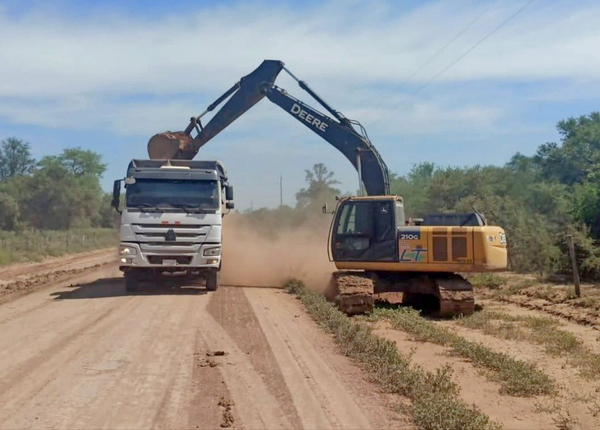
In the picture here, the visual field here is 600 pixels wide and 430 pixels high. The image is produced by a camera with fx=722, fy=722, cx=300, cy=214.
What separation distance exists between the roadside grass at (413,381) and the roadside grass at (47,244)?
25.4 meters

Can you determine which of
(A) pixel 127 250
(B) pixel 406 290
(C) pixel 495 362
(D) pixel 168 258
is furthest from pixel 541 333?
(A) pixel 127 250

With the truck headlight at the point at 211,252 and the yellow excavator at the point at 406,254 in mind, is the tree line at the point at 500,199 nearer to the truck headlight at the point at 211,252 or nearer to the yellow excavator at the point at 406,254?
the yellow excavator at the point at 406,254

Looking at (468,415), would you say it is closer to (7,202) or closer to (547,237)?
(547,237)

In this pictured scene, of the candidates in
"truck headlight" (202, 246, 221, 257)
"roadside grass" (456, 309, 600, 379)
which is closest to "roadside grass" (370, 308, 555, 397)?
"roadside grass" (456, 309, 600, 379)

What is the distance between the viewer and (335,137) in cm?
2027

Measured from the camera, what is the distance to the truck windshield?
59.7 ft

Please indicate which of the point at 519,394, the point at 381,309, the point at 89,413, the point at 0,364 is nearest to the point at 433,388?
the point at 519,394

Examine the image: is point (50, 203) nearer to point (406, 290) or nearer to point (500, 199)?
point (500, 199)

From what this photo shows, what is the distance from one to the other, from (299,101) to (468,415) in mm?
14761

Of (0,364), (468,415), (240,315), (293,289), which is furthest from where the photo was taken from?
(293,289)

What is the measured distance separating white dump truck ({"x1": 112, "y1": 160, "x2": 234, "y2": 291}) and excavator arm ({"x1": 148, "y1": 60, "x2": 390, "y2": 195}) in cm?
239

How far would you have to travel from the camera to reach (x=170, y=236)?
1781cm

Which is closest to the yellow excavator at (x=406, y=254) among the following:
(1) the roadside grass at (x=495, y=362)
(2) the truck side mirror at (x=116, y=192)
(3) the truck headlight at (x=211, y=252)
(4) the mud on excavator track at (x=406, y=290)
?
(4) the mud on excavator track at (x=406, y=290)

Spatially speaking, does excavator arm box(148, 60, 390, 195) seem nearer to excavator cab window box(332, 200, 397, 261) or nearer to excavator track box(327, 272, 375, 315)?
excavator cab window box(332, 200, 397, 261)
